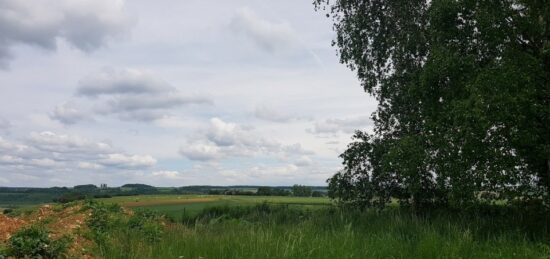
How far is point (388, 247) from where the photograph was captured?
10.4 meters

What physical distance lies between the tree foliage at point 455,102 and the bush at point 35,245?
33.4 ft

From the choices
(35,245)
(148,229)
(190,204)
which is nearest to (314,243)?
(148,229)

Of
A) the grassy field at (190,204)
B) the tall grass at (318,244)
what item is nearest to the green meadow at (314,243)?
the tall grass at (318,244)

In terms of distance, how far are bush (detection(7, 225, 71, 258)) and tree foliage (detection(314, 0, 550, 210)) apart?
1018cm

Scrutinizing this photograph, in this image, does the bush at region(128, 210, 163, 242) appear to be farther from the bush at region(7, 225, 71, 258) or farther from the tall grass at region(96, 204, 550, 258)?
the bush at region(7, 225, 71, 258)

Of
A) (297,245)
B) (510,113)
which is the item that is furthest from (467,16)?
(297,245)

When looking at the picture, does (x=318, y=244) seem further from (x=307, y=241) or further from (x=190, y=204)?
(x=190, y=204)

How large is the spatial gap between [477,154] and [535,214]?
10.7ft

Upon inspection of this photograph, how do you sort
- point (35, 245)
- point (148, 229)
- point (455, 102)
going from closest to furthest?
point (35, 245), point (148, 229), point (455, 102)

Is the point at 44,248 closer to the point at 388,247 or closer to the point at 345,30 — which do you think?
the point at 388,247

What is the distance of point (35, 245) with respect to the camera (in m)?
8.13

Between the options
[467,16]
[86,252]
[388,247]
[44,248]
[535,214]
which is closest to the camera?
[44,248]

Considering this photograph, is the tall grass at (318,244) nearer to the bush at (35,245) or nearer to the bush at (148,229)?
the bush at (148,229)

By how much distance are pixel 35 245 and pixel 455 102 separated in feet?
36.6
